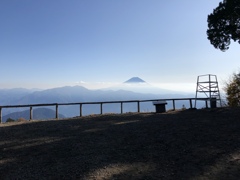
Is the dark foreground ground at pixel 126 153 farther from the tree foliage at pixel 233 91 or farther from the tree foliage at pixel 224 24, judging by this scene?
the tree foliage at pixel 233 91

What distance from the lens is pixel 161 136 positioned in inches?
474

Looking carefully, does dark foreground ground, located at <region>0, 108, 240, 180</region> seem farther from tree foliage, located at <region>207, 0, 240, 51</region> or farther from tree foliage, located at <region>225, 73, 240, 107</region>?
tree foliage, located at <region>225, 73, 240, 107</region>

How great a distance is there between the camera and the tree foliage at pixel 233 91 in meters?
32.5

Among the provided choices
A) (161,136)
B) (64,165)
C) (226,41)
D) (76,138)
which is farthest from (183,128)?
(226,41)

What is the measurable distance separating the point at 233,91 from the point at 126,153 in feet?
96.6

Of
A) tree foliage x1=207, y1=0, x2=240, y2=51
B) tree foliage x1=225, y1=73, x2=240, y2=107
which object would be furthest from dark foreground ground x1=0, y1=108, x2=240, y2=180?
tree foliage x1=225, y1=73, x2=240, y2=107

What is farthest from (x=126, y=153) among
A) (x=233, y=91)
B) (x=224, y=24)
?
(x=233, y=91)

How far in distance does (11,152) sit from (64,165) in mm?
3533

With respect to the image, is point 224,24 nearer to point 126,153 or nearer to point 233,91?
point 233,91

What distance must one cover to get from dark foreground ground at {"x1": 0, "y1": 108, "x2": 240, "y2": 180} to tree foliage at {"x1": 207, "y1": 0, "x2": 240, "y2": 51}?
12231mm

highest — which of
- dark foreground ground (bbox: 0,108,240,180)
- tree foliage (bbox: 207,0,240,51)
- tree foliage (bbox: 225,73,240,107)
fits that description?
tree foliage (bbox: 207,0,240,51)

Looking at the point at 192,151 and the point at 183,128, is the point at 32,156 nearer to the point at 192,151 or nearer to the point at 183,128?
the point at 192,151

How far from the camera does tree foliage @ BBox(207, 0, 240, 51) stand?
21.5 meters

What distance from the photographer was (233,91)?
33.3 meters
